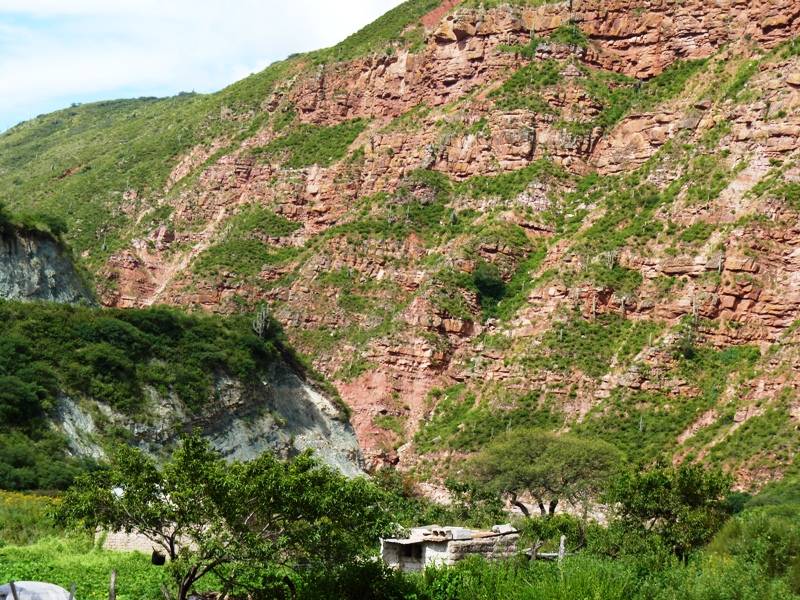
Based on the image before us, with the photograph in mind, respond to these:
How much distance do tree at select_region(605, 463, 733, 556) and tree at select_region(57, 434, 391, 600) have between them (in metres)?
20.8

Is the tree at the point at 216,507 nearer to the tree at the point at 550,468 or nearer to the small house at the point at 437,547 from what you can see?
the small house at the point at 437,547

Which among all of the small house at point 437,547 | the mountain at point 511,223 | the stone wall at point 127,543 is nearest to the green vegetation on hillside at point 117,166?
the mountain at point 511,223

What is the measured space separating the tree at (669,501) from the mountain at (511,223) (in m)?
18.2

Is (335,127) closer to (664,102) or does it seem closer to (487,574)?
(664,102)

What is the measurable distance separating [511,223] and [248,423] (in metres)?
35.0

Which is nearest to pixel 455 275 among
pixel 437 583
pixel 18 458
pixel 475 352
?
pixel 475 352

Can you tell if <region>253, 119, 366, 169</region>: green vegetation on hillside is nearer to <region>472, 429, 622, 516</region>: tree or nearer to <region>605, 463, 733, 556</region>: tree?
<region>472, 429, 622, 516</region>: tree

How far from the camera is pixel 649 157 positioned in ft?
311

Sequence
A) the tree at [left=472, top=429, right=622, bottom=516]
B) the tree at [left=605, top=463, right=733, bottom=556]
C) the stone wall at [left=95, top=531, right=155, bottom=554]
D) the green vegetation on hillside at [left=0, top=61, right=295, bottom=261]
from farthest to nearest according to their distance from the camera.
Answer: the green vegetation on hillside at [left=0, top=61, right=295, bottom=261] → the tree at [left=472, top=429, right=622, bottom=516] → the tree at [left=605, top=463, right=733, bottom=556] → the stone wall at [left=95, top=531, right=155, bottom=554]

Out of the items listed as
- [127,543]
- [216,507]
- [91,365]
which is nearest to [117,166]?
[91,365]

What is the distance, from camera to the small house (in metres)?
38.4

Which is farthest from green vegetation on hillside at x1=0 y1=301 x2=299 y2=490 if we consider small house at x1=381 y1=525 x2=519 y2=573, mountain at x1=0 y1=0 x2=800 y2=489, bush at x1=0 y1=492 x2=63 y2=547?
mountain at x1=0 y1=0 x2=800 y2=489

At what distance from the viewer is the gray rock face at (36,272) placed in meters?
70.4

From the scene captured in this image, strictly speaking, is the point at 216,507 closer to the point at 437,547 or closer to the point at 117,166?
the point at 437,547
